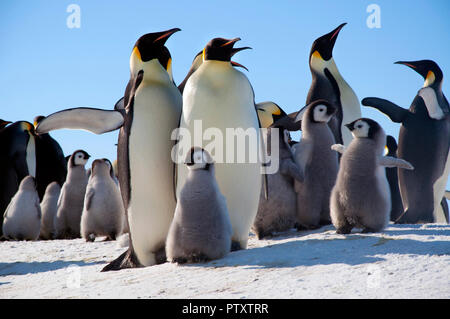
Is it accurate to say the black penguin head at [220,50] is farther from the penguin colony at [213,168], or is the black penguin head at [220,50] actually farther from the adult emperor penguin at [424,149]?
the adult emperor penguin at [424,149]

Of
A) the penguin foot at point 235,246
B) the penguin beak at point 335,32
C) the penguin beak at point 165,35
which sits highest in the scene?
the penguin beak at point 335,32

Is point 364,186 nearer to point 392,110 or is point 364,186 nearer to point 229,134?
point 229,134

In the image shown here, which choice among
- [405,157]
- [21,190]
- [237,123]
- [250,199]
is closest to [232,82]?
[237,123]

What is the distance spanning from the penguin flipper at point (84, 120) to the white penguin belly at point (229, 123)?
0.64 m

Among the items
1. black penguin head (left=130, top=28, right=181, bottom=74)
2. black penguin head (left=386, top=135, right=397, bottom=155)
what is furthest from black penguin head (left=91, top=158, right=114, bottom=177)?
black penguin head (left=386, top=135, right=397, bottom=155)

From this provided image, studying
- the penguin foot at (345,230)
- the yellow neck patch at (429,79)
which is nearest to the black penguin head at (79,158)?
the penguin foot at (345,230)

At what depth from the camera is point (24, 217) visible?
8273 millimetres

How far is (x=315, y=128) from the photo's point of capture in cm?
546

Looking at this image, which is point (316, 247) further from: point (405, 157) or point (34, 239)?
point (34, 239)

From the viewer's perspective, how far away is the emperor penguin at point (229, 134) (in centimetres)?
430

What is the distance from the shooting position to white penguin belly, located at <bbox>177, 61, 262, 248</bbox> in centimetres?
431

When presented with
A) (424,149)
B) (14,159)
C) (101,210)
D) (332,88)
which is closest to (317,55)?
(332,88)

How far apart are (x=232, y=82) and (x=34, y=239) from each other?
5.24 meters

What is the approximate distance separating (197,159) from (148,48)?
141cm
